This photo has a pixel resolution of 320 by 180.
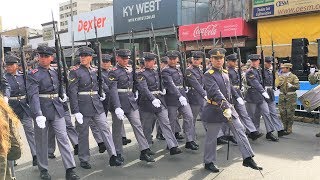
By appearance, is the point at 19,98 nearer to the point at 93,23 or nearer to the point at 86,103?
the point at 86,103

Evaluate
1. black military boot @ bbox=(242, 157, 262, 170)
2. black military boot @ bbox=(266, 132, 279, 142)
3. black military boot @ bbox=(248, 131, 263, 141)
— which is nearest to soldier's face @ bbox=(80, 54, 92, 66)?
black military boot @ bbox=(242, 157, 262, 170)

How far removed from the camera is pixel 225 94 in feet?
20.7

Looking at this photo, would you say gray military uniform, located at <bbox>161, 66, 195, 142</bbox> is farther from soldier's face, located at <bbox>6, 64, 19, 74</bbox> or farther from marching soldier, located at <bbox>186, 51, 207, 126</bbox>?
soldier's face, located at <bbox>6, 64, 19, 74</bbox>

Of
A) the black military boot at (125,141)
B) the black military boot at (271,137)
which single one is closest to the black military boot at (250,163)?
the black military boot at (271,137)

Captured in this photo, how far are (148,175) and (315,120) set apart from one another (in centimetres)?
589

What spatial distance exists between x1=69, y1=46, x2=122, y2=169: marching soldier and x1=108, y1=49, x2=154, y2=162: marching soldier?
329 millimetres

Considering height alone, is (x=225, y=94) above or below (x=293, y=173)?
above

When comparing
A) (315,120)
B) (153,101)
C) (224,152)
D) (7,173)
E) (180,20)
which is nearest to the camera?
(7,173)

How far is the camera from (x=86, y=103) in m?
6.48

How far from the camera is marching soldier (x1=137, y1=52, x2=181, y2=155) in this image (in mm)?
7047

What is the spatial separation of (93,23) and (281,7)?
13418mm

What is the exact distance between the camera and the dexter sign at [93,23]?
82.0ft

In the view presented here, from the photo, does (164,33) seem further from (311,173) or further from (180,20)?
(311,173)

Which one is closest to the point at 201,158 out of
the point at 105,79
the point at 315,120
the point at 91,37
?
the point at 105,79
